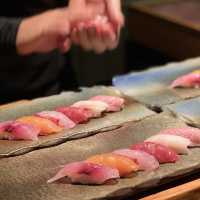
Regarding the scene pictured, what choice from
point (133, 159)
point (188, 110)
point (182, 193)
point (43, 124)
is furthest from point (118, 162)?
point (188, 110)

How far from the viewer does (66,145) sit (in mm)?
1477

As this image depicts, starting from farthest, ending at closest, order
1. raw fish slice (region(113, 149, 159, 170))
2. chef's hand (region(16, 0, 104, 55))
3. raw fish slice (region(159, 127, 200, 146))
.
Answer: chef's hand (region(16, 0, 104, 55)) → raw fish slice (region(159, 127, 200, 146)) → raw fish slice (region(113, 149, 159, 170))

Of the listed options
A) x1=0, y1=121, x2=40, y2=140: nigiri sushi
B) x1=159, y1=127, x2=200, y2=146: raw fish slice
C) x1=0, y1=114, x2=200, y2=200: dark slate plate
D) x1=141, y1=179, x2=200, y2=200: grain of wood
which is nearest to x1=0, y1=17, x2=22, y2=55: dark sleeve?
x1=0, y1=121, x2=40, y2=140: nigiri sushi

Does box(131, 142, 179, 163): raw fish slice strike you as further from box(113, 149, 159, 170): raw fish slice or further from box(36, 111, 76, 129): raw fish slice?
box(36, 111, 76, 129): raw fish slice

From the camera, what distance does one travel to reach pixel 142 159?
1.34 metres

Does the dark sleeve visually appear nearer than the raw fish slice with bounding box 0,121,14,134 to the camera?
No

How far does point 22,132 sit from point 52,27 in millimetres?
549

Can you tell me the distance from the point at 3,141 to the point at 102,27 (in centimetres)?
59

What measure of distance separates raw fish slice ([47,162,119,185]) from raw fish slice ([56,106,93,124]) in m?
0.32

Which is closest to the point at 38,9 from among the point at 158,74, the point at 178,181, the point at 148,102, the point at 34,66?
the point at 34,66

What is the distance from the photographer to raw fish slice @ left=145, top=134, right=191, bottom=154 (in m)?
1.42

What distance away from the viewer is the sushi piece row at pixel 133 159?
1.28 meters

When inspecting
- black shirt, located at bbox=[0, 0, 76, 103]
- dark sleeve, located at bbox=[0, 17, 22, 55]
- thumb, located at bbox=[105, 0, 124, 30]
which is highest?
thumb, located at bbox=[105, 0, 124, 30]

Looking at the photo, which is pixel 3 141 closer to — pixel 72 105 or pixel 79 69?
pixel 72 105
